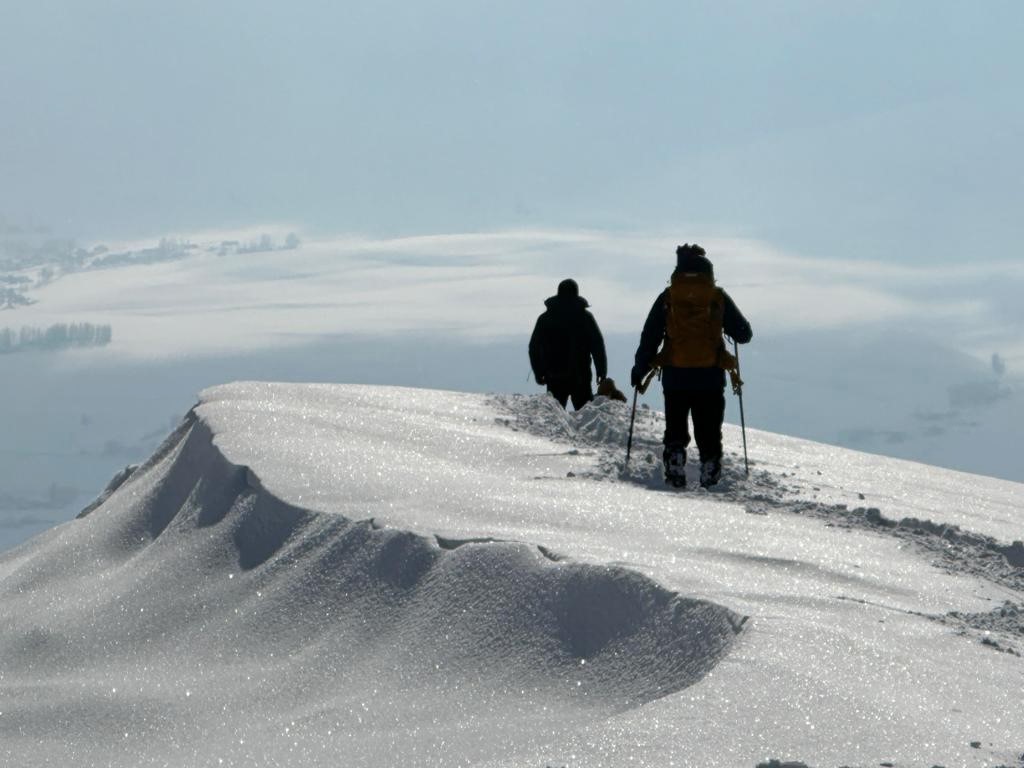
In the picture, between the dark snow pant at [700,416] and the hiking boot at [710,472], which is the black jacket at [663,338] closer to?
the dark snow pant at [700,416]

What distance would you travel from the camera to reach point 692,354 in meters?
10.0

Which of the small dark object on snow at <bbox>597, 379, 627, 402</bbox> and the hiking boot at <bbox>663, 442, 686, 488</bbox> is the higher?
the hiking boot at <bbox>663, 442, 686, 488</bbox>

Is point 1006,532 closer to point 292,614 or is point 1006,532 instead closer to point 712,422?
point 712,422

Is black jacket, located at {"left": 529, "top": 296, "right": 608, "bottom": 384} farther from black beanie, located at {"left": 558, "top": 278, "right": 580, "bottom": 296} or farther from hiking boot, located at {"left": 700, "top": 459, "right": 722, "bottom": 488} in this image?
hiking boot, located at {"left": 700, "top": 459, "right": 722, "bottom": 488}

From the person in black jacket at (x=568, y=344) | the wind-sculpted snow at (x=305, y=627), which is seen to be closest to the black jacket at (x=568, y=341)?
the person in black jacket at (x=568, y=344)

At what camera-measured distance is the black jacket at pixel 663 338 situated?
1010 cm

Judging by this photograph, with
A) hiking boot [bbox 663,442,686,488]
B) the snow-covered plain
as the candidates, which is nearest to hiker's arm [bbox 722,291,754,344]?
hiking boot [bbox 663,442,686,488]

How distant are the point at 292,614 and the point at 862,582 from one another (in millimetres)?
2886

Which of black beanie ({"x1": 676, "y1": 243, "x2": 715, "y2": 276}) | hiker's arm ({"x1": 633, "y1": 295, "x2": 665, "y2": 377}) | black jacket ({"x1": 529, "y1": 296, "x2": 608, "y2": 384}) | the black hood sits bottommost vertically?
black jacket ({"x1": 529, "y1": 296, "x2": 608, "y2": 384})

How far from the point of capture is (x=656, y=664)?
548cm

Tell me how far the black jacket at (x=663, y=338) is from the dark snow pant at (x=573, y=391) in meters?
3.70

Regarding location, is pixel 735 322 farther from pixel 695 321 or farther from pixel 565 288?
pixel 565 288

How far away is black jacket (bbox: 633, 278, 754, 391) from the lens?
10.1m

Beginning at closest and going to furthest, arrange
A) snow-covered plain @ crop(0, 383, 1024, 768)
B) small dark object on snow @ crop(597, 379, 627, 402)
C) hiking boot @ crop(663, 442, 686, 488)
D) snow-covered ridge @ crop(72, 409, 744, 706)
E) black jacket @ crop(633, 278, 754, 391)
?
1. snow-covered plain @ crop(0, 383, 1024, 768)
2. snow-covered ridge @ crop(72, 409, 744, 706)
3. hiking boot @ crop(663, 442, 686, 488)
4. black jacket @ crop(633, 278, 754, 391)
5. small dark object on snow @ crop(597, 379, 627, 402)
